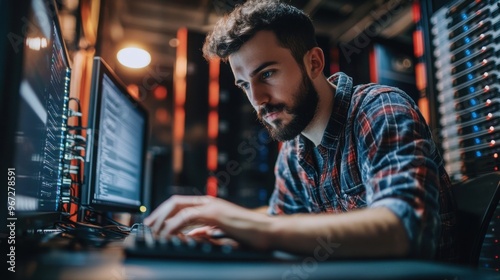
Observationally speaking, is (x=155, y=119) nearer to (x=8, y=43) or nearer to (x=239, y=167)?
(x=239, y=167)

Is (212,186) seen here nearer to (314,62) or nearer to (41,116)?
(314,62)

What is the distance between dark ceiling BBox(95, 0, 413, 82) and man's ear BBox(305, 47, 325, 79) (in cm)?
296

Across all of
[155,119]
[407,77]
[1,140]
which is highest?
[155,119]

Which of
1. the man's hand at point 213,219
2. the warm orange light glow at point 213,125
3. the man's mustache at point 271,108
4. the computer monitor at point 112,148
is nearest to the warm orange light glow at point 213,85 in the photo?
the warm orange light glow at point 213,125

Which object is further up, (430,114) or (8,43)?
(430,114)

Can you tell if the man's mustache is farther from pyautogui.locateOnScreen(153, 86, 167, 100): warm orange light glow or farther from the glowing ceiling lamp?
pyautogui.locateOnScreen(153, 86, 167, 100): warm orange light glow

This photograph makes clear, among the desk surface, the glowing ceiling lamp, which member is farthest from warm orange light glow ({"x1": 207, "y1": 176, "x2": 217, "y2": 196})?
the desk surface

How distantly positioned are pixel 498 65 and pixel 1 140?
1.40 metres

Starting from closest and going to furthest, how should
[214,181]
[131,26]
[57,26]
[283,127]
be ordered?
[57,26], [283,127], [214,181], [131,26]

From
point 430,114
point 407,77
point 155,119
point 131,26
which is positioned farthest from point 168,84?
point 430,114

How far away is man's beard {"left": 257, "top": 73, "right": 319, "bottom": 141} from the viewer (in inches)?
43.5

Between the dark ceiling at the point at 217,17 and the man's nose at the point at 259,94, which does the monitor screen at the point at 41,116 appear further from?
the dark ceiling at the point at 217,17

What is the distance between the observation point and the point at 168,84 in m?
6.46

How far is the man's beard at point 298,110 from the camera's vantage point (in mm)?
1105
